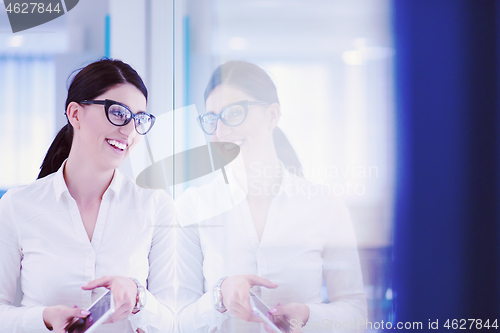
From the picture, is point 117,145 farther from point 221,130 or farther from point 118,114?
point 221,130

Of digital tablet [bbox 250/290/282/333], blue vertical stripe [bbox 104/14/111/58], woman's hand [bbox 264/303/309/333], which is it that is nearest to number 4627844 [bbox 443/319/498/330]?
woman's hand [bbox 264/303/309/333]

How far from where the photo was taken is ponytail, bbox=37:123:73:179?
1285 millimetres

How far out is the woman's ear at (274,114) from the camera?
4.52 feet

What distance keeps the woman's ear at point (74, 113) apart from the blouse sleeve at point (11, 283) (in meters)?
0.36

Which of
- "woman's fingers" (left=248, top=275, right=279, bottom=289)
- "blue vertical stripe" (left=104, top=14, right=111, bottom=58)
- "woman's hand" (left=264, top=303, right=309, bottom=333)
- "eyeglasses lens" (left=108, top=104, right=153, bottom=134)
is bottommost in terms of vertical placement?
"woman's hand" (left=264, top=303, right=309, bottom=333)

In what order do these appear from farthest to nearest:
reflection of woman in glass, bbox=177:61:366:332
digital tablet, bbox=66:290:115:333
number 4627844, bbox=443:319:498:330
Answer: number 4627844, bbox=443:319:498:330 < reflection of woman in glass, bbox=177:61:366:332 < digital tablet, bbox=66:290:115:333

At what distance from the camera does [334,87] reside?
1.42 meters

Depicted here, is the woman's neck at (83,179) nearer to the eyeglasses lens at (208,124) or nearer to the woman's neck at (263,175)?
the eyeglasses lens at (208,124)

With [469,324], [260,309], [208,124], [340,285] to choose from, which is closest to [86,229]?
[208,124]

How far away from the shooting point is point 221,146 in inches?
53.6

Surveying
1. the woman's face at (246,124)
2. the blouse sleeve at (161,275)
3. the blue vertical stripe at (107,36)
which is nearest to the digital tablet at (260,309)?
the blouse sleeve at (161,275)

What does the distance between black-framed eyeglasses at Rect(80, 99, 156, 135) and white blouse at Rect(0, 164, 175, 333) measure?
0.18m

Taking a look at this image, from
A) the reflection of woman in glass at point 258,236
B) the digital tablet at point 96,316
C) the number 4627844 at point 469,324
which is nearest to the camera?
the digital tablet at point 96,316

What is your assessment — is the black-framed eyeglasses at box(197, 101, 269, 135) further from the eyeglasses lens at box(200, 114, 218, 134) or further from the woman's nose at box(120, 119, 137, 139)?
the woman's nose at box(120, 119, 137, 139)
